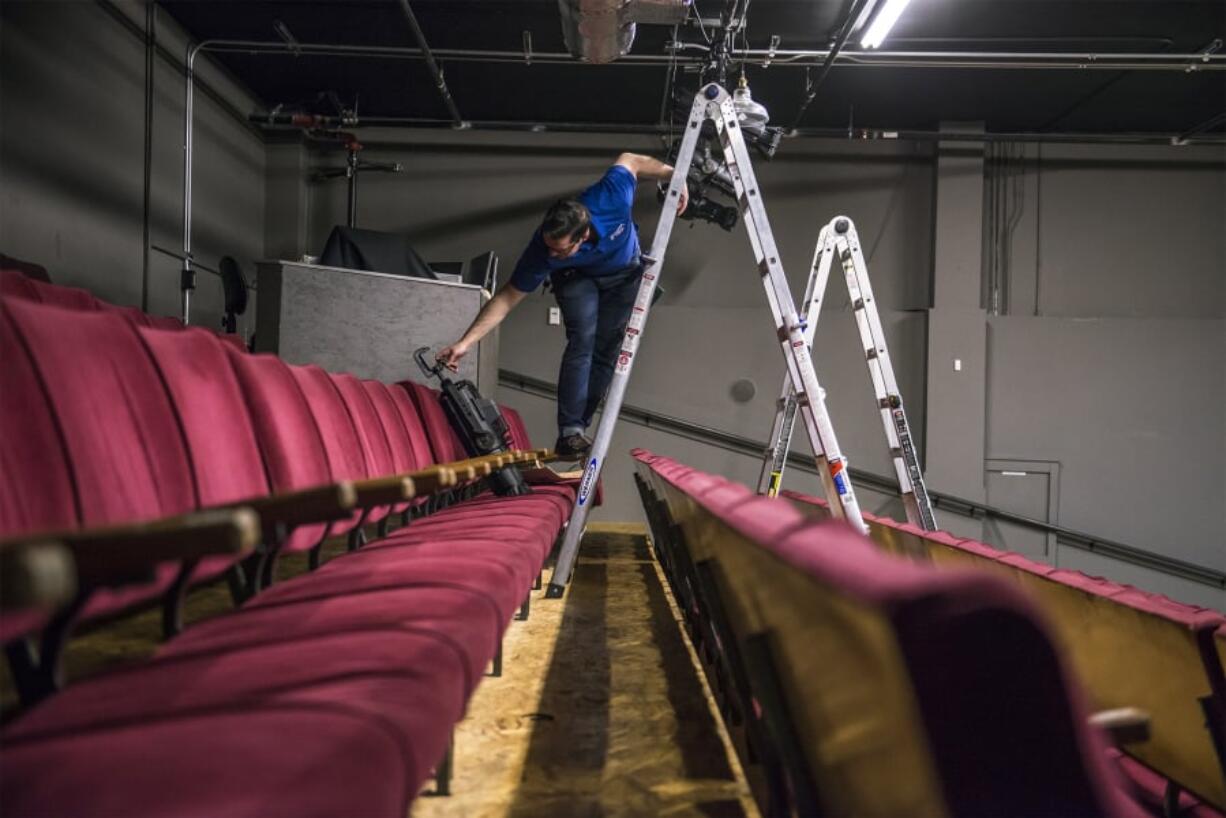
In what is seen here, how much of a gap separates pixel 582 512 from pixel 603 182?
79 centimetres

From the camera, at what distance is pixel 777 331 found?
75.9 inches

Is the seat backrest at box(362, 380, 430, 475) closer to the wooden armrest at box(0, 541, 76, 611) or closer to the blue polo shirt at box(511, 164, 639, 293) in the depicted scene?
the blue polo shirt at box(511, 164, 639, 293)

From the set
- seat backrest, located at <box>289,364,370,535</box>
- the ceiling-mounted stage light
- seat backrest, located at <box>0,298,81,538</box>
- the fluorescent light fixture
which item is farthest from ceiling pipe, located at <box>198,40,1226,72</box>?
seat backrest, located at <box>0,298,81,538</box>

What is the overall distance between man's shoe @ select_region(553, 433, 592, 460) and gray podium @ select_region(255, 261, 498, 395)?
66cm

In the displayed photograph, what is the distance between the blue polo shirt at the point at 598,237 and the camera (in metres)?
2.04

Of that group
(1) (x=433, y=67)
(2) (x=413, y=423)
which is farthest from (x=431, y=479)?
(1) (x=433, y=67)

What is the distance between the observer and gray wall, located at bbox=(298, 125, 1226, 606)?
12.5 ft

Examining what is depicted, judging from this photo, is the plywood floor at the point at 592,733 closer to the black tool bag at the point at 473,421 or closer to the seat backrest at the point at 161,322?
the black tool bag at the point at 473,421

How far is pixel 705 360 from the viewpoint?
154 inches

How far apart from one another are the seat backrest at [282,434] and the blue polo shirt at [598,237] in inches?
38.3

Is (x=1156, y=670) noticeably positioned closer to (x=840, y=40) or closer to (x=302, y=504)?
(x=302, y=504)

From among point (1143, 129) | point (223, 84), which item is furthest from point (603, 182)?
point (1143, 129)

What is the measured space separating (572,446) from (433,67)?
1.75 metres

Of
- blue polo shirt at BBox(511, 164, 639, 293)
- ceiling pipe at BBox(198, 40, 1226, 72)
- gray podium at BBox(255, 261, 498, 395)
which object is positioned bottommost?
gray podium at BBox(255, 261, 498, 395)
